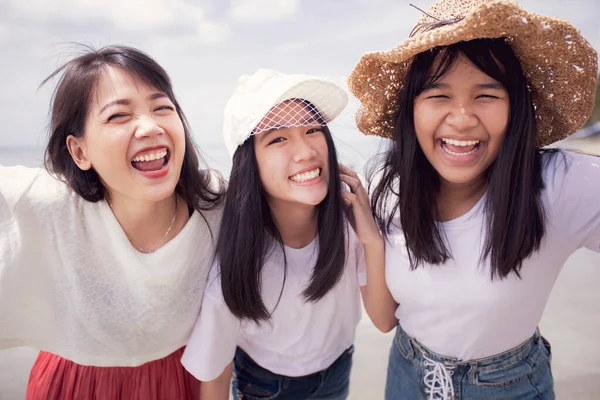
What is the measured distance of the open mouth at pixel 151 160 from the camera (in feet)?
5.61

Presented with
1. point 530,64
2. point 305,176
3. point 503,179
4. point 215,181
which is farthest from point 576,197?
point 215,181

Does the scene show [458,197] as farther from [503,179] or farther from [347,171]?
[347,171]

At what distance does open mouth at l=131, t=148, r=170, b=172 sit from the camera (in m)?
1.71

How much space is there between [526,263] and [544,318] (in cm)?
275

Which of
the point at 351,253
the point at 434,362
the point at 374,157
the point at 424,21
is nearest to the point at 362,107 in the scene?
the point at 374,157

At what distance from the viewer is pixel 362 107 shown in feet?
6.45

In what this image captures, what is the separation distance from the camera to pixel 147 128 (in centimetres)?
165

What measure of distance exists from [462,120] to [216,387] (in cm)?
157

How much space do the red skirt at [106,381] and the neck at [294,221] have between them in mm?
816

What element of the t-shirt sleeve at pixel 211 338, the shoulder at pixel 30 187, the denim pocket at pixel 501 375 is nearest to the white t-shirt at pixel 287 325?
the t-shirt sleeve at pixel 211 338

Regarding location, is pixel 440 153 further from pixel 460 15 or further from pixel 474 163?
pixel 460 15

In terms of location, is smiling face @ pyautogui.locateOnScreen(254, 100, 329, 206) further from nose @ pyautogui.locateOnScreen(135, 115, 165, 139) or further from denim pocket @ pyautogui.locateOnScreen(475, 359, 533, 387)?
denim pocket @ pyautogui.locateOnScreen(475, 359, 533, 387)

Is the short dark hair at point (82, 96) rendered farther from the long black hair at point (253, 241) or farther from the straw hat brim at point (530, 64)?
the straw hat brim at point (530, 64)

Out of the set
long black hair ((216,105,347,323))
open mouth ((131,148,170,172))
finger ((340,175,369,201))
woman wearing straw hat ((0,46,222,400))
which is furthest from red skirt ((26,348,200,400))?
finger ((340,175,369,201))
